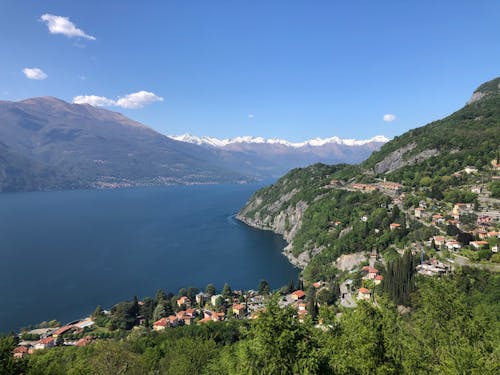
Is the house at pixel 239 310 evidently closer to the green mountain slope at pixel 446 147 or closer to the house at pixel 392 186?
the house at pixel 392 186

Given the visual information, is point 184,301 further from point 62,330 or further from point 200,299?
point 62,330

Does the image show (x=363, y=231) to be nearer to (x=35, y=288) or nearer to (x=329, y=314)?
(x=329, y=314)

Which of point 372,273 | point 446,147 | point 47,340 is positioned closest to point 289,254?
point 372,273

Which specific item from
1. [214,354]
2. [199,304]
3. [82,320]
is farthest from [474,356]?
[82,320]

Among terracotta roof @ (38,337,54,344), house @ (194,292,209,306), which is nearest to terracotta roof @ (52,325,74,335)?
terracotta roof @ (38,337,54,344)

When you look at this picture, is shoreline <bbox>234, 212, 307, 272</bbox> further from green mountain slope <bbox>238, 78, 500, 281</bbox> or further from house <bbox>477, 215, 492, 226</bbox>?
house <bbox>477, 215, 492, 226</bbox>

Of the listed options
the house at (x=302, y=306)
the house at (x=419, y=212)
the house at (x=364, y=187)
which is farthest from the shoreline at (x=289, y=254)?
the house at (x=419, y=212)

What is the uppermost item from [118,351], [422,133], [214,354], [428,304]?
[422,133]
